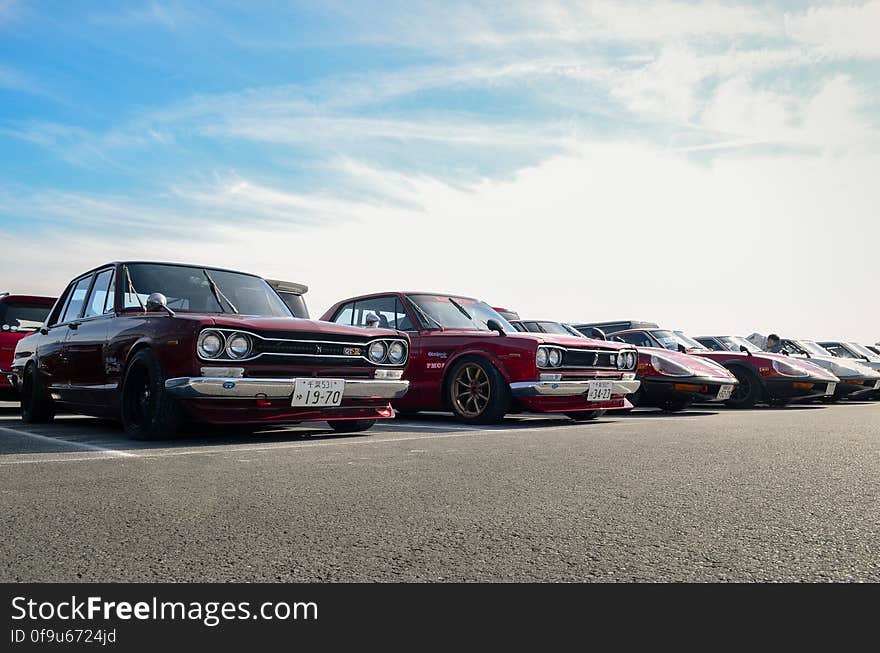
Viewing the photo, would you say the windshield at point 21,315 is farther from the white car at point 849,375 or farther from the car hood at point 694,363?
the white car at point 849,375

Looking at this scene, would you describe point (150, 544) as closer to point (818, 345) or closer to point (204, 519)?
point (204, 519)

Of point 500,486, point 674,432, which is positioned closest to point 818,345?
point 674,432

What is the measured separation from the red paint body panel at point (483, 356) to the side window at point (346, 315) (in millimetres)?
469

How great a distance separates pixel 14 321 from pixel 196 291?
4.49 meters

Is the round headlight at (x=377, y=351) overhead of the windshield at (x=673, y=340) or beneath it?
beneath

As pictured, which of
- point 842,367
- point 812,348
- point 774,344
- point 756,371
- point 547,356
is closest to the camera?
point 547,356

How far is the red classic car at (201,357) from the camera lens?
6305mm

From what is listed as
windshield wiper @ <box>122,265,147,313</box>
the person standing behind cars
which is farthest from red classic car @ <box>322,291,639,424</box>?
the person standing behind cars

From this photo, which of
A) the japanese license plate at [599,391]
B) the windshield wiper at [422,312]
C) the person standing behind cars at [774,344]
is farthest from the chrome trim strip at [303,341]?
the person standing behind cars at [774,344]

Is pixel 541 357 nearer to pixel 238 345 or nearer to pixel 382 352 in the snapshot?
pixel 382 352

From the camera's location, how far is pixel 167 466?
4.98 metres

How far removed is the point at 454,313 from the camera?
9844 millimetres

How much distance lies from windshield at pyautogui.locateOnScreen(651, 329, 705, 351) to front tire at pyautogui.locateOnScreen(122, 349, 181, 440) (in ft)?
29.4

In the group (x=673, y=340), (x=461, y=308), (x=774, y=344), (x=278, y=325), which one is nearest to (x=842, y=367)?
(x=774, y=344)
